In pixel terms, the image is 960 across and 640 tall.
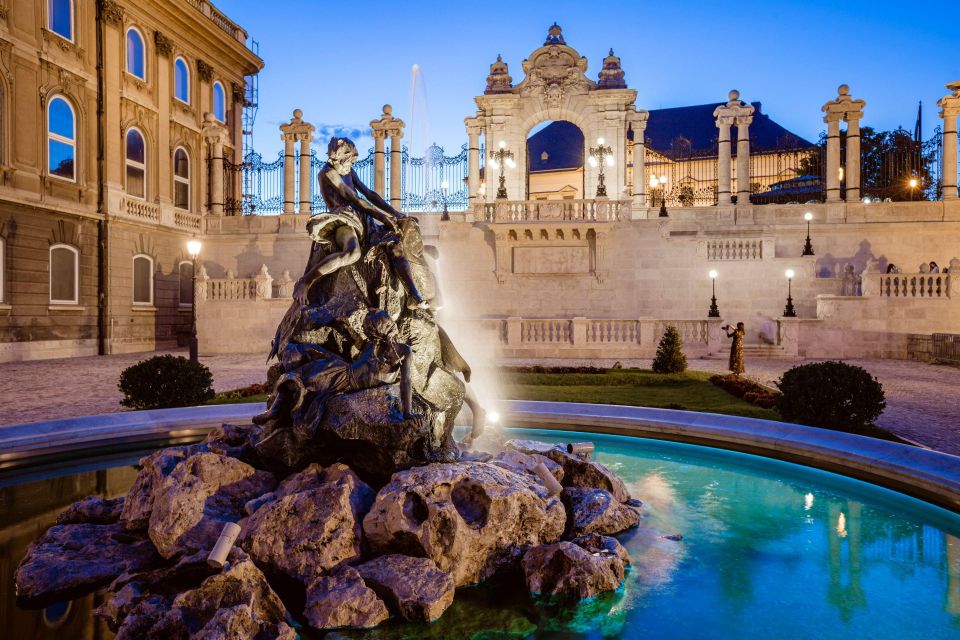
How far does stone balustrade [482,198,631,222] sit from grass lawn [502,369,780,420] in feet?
40.9

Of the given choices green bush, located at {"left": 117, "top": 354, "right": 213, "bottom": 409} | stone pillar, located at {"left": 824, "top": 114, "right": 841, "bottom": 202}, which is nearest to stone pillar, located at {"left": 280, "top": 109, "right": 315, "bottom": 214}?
green bush, located at {"left": 117, "top": 354, "right": 213, "bottom": 409}

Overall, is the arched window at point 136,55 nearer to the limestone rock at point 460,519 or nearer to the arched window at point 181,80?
the arched window at point 181,80

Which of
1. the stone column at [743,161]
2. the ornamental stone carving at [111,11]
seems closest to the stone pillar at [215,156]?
the ornamental stone carving at [111,11]

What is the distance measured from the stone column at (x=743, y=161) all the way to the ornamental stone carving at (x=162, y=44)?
2793cm

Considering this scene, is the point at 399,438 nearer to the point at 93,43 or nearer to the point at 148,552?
the point at 148,552

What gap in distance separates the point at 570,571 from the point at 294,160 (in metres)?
32.7

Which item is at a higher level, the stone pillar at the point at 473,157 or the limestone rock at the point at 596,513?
the stone pillar at the point at 473,157

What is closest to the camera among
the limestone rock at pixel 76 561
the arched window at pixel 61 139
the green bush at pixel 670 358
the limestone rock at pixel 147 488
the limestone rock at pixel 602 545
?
the limestone rock at pixel 76 561

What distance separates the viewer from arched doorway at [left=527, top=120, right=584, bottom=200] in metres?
45.7

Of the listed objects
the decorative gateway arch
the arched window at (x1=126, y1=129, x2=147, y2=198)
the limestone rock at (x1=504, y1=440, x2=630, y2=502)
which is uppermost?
the decorative gateway arch

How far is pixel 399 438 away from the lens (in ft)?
15.8

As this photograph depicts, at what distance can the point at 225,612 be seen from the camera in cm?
336

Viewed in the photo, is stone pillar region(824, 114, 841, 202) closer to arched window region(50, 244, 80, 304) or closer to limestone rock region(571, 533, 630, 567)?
limestone rock region(571, 533, 630, 567)

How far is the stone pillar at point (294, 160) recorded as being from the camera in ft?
107
